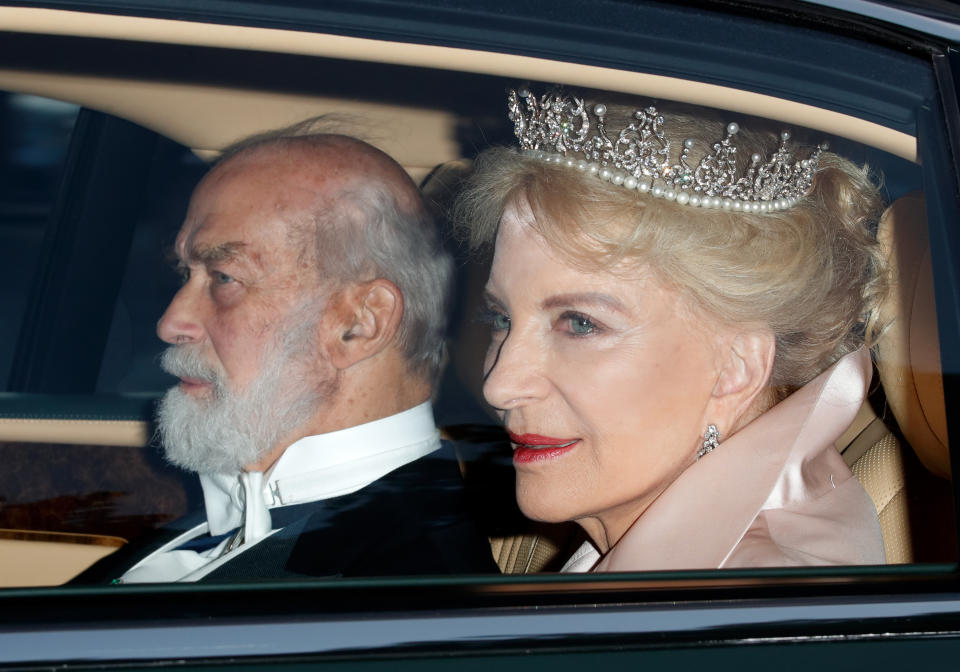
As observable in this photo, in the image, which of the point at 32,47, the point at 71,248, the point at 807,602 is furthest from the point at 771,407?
the point at 71,248

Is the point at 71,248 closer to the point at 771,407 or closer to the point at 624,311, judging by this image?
the point at 624,311

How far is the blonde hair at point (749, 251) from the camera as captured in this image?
1697mm

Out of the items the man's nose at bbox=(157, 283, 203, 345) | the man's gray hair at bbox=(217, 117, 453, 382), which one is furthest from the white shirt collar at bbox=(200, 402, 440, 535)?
the man's nose at bbox=(157, 283, 203, 345)

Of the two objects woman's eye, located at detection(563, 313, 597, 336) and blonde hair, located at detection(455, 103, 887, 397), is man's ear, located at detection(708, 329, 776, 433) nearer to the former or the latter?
blonde hair, located at detection(455, 103, 887, 397)

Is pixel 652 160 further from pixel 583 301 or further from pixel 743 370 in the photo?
pixel 743 370

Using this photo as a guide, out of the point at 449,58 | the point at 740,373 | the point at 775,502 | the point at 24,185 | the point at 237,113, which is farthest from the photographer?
the point at 237,113

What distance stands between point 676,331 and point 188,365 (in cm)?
80

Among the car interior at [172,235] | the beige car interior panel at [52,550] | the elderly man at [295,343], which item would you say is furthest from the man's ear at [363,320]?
the beige car interior panel at [52,550]

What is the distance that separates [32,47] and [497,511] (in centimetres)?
96

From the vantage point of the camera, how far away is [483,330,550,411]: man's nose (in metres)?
1.72

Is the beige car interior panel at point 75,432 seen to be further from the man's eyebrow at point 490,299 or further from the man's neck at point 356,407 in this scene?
the man's eyebrow at point 490,299

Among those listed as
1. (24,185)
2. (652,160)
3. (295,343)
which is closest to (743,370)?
(652,160)

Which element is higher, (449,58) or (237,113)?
(237,113)

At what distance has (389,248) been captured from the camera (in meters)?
1.95
